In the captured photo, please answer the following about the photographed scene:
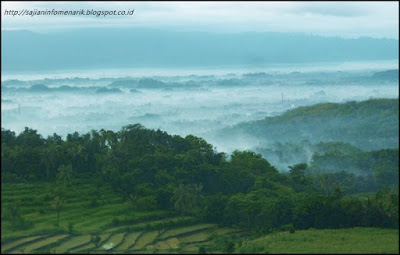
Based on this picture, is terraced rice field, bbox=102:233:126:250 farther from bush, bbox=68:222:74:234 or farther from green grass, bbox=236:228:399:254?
green grass, bbox=236:228:399:254

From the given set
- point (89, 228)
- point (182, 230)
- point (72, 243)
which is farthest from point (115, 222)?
point (72, 243)

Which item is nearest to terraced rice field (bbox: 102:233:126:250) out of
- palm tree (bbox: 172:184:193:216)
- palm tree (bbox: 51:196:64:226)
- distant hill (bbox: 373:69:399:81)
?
palm tree (bbox: 51:196:64:226)

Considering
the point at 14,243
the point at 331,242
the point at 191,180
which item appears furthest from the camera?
the point at 191,180

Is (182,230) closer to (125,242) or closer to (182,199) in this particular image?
(182,199)

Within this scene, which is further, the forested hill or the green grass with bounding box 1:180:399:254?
the forested hill

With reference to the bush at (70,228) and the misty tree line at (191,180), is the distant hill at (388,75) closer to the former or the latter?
the misty tree line at (191,180)

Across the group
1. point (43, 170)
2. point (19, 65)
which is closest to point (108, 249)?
point (43, 170)
